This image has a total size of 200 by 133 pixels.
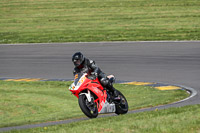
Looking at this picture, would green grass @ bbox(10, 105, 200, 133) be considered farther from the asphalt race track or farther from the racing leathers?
the asphalt race track

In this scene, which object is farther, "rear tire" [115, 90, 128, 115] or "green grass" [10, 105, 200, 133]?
"rear tire" [115, 90, 128, 115]

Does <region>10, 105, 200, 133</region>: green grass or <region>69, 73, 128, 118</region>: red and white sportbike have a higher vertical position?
<region>69, 73, 128, 118</region>: red and white sportbike

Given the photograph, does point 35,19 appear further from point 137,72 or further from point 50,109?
point 50,109

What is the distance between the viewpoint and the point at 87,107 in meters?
11.1

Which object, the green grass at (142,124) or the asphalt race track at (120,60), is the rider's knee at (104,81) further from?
the asphalt race track at (120,60)

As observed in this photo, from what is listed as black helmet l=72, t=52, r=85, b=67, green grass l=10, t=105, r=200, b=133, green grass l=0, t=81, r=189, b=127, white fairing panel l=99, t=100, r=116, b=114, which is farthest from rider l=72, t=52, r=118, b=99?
green grass l=0, t=81, r=189, b=127

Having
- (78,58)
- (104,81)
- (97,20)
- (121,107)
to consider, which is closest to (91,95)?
(104,81)

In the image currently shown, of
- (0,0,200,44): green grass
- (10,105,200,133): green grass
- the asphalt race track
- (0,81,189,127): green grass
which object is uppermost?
(0,0,200,44): green grass

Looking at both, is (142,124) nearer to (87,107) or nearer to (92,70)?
Result: (87,107)

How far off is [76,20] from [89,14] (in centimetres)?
227

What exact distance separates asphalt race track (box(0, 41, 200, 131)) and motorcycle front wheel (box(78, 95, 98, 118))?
3815 millimetres

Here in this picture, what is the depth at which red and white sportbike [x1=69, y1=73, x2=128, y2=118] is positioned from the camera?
11.1 m

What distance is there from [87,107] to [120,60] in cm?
1389

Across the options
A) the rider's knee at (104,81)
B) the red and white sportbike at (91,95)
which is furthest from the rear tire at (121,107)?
the rider's knee at (104,81)
